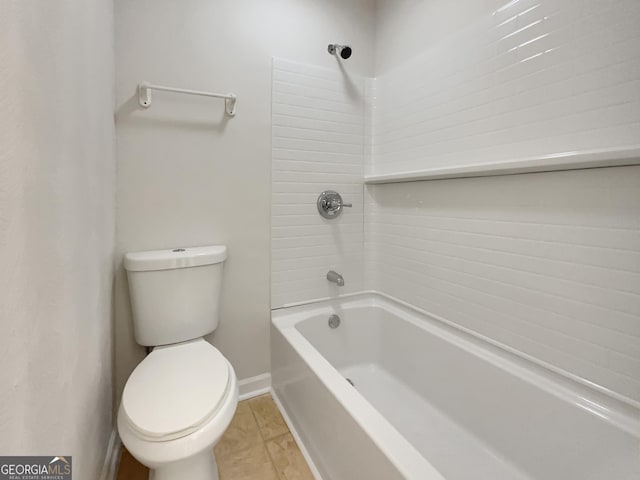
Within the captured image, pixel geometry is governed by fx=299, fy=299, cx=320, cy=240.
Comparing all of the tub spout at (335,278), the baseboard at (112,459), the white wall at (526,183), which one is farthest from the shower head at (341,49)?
the baseboard at (112,459)

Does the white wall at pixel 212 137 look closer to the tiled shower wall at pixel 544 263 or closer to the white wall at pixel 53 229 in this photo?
the white wall at pixel 53 229

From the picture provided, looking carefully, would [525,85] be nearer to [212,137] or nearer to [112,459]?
→ [212,137]

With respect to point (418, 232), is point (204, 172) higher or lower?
higher

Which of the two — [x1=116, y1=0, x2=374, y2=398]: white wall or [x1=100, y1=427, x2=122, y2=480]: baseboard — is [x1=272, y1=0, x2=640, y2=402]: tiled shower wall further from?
[x1=100, y1=427, x2=122, y2=480]: baseboard

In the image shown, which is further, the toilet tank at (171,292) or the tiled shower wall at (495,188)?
the toilet tank at (171,292)

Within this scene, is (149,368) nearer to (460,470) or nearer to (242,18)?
(460,470)

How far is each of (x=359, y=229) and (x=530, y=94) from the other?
1.10 m

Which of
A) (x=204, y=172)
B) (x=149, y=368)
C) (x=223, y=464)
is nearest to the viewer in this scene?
(x=149, y=368)

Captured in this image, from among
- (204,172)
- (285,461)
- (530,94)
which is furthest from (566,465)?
(204,172)

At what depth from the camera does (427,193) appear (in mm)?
Result: 1597

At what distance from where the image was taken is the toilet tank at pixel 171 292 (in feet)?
4.27

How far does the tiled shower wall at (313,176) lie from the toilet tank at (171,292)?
0.42 meters

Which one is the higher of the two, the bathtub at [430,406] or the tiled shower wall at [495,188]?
the tiled shower wall at [495,188]


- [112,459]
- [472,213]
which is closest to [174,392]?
[112,459]
